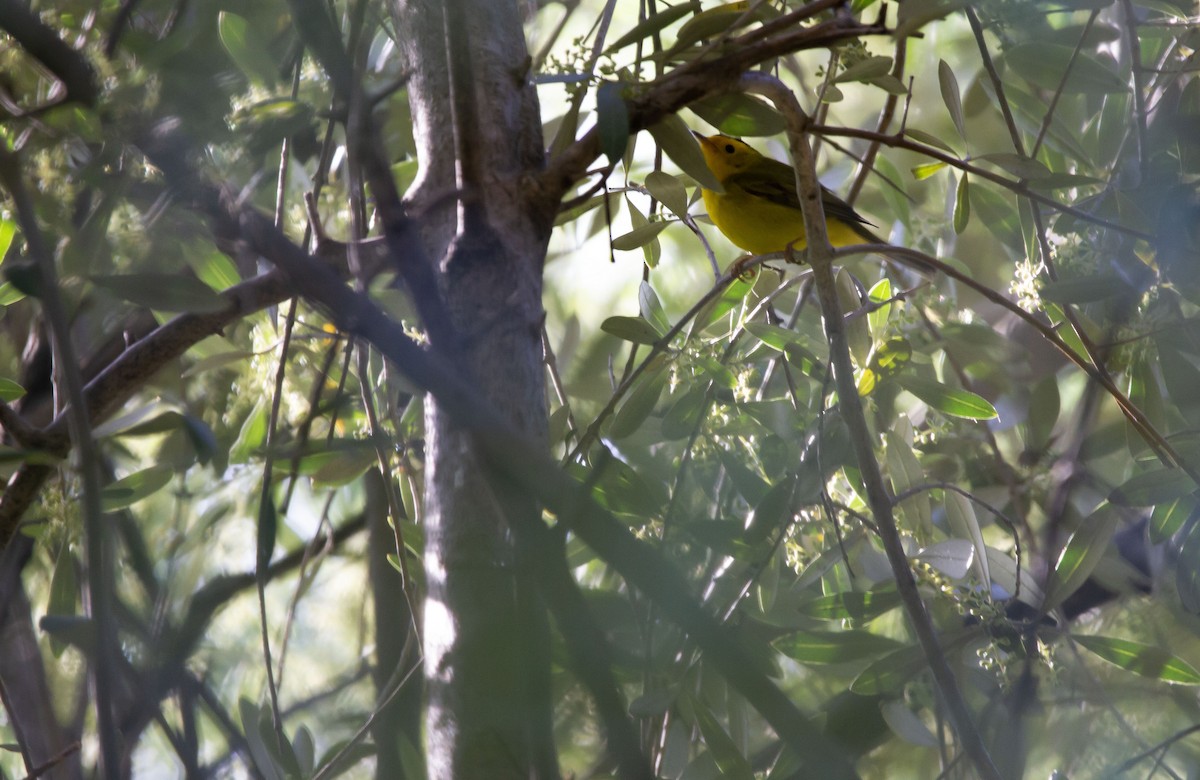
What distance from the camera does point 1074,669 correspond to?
246 centimetres

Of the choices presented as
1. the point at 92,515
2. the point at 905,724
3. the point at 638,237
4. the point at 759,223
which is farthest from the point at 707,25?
the point at 759,223

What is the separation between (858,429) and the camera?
1355 millimetres

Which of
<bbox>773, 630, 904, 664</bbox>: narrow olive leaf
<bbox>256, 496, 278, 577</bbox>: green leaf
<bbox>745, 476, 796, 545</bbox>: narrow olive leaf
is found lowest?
<bbox>773, 630, 904, 664</bbox>: narrow olive leaf

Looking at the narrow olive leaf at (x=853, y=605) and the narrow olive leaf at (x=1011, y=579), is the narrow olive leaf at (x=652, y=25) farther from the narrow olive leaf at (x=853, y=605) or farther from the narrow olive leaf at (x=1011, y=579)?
the narrow olive leaf at (x=1011, y=579)

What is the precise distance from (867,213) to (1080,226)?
1.38 metres

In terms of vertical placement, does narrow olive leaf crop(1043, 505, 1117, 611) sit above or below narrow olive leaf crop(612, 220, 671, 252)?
below

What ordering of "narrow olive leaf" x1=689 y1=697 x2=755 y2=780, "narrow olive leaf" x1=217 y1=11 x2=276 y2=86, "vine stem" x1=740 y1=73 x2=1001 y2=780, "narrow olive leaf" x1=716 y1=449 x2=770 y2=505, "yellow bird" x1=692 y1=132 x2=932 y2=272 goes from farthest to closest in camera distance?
"yellow bird" x1=692 y1=132 x2=932 y2=272
"narrow olive leaf" x1=689 y1=697 x2=755 y2=780
"narrow olive leaf" x1=716 y1=449 x2=770 y2=505
"narrow olive leaf" x1=217 y1=11 x2=276 y2=86
"vine stem" x1=740 y1=73 x2=1001 y2=780

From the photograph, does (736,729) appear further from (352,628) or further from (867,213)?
(867,213)

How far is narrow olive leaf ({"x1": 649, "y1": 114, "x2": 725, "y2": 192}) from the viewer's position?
1.51 m

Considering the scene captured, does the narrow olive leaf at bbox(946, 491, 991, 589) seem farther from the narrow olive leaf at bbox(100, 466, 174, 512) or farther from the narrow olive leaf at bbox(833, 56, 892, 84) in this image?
the narrow olive leaf at bbox(100, 466, 174, 512)

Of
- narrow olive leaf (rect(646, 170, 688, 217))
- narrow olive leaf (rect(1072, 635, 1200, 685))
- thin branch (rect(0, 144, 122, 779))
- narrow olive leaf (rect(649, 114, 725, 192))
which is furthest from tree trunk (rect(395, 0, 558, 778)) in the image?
narrow olive leaf (rect(1072, 635, 1200, 685))

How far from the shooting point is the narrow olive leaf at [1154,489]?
1807 mm

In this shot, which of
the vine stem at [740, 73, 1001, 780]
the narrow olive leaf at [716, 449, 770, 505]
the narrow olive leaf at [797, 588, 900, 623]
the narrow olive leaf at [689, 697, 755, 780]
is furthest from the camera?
the narrow olive leaf at [797, 588, 900, 623]

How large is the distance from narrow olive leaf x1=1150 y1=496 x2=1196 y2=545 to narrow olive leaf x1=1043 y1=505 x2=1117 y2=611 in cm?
15
